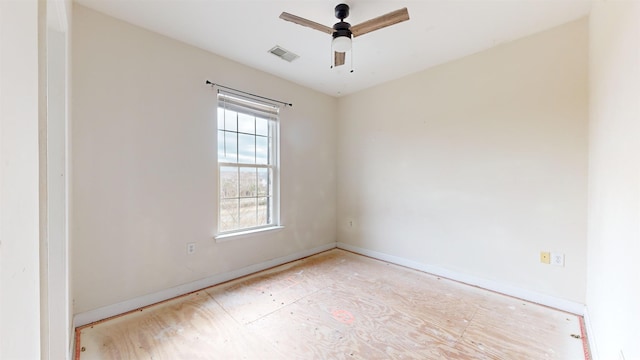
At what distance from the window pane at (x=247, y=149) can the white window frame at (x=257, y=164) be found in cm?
4

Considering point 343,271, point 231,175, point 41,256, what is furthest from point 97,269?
point 343,271

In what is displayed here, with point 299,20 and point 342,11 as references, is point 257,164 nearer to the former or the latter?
point 299,20

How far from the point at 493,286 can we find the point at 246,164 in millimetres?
3043

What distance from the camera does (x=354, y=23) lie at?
2.30 meters

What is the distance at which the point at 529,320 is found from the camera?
213 cm

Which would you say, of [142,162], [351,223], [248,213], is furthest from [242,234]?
[351,223]

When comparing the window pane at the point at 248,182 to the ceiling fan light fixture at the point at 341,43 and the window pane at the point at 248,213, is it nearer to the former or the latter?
the window pane at the point at 248,213

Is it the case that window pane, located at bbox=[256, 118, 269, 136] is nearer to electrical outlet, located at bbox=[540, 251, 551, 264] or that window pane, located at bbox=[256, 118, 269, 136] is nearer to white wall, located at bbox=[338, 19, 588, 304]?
white wall, located at bbox=[338, 19, 588, 304]

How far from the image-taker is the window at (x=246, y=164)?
2891mm

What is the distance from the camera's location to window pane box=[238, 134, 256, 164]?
3076mm

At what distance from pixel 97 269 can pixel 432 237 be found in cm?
337

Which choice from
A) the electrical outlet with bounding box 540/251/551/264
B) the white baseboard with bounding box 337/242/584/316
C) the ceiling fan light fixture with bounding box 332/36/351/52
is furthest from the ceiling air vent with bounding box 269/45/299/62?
the electrical outlet with bounding box 540/251/551/264

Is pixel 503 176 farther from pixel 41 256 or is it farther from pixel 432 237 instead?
pixel 41 256

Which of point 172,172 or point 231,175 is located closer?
point 172,172
